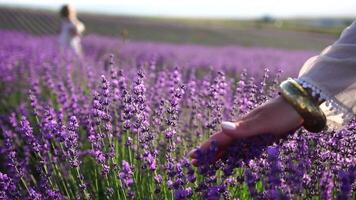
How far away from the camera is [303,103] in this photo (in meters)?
1.48

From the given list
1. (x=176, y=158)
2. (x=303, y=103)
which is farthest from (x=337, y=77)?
(x=176, y=158)

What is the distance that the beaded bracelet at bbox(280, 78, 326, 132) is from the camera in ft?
4.83

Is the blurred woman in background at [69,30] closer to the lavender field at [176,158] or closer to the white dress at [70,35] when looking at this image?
the white dress at [70,35]

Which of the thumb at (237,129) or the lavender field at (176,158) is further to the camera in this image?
the lavender field at (176,158)

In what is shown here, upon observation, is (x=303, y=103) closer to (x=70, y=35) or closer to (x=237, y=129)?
(x=237, y=129)

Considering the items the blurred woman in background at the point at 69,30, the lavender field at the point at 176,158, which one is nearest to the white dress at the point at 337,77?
the lavender field at the point at 176,158

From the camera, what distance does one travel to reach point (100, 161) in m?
2.34

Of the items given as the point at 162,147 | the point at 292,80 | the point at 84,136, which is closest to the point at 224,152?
the point at 292,80

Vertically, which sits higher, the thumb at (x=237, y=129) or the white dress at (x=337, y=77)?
the white dress at (x=337, y=77)

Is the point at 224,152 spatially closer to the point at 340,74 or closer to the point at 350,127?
the point at 340,74

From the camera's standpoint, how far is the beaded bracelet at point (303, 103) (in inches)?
58.0

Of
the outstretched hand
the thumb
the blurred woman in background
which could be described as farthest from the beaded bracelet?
the blurred woman in background

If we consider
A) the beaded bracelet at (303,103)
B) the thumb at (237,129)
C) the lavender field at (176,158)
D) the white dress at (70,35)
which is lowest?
the white dress at (70,35)

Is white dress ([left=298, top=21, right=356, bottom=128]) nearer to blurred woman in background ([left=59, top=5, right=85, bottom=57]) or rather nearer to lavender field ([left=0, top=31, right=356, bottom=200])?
lavender field ([left=0, top=31, right=356, bottom=200])
